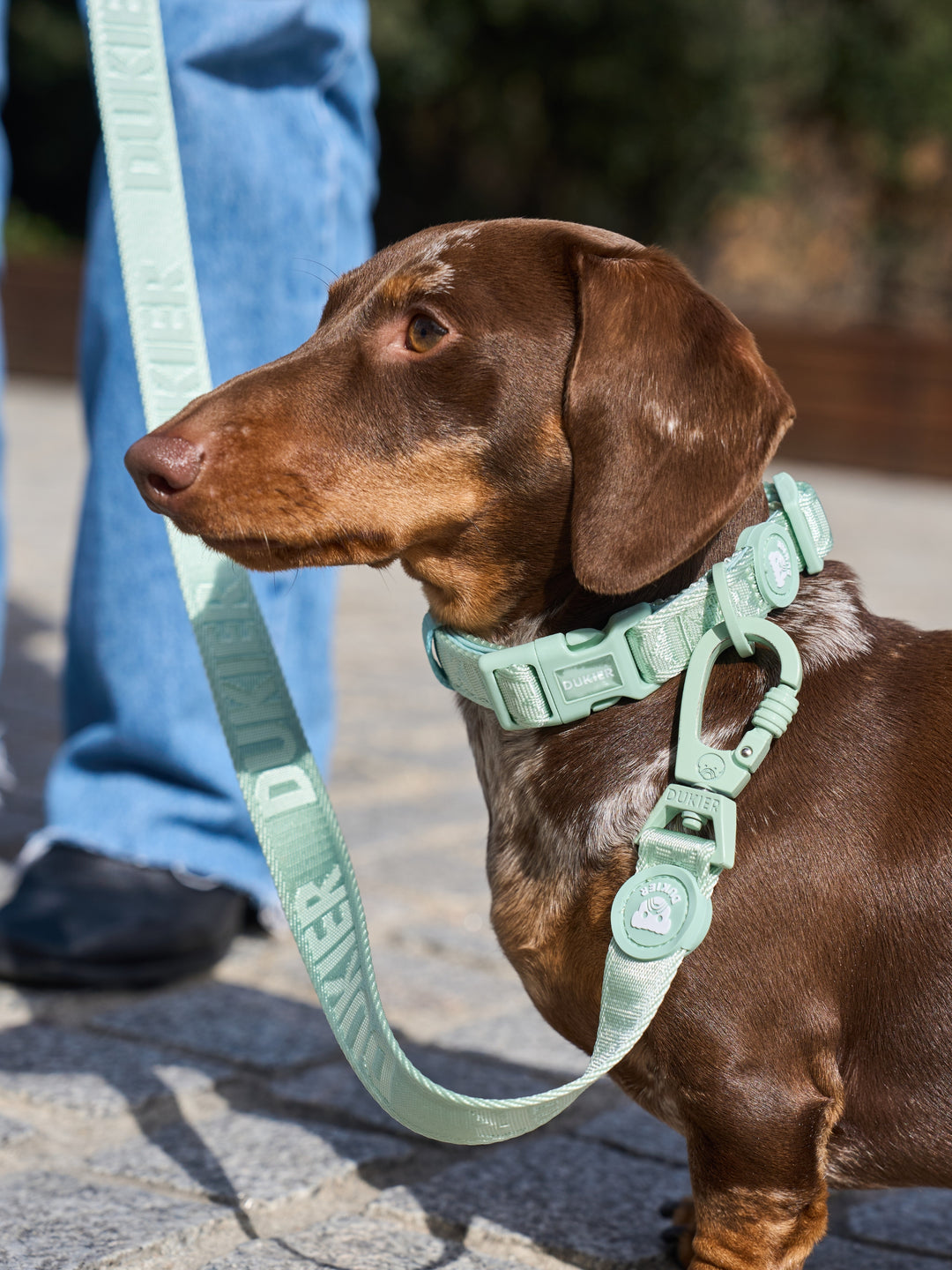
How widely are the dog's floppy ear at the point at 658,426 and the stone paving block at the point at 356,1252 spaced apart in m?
0.90

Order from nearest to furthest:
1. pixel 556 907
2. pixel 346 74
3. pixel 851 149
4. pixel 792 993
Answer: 1. pixel 792 993
2. pixel 556 907
3. pixel 346 74
4. pixel 851 149

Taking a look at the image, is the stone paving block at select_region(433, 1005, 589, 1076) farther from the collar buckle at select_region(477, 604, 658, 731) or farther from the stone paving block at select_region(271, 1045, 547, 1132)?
the collar buckle at select_region(477, 604, 658, 731)

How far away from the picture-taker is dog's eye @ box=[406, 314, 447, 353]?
188 cm

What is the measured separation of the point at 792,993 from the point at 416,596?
6.43 metres

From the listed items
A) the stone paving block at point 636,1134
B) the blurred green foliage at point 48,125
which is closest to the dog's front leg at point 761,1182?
the stone paving block at point 636,1134

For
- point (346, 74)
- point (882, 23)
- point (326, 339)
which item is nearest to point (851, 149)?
point (882, 23)

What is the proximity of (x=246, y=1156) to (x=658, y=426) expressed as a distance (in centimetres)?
125

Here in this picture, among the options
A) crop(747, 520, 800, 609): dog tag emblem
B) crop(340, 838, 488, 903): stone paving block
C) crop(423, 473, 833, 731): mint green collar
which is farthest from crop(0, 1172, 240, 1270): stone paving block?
crop(340, 838, 488, 903): stone paving block

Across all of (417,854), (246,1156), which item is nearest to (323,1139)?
(246,1156)

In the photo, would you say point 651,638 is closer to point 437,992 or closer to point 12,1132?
point 12,1132

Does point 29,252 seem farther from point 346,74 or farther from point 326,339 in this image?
point 326,339

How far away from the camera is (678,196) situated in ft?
64.7

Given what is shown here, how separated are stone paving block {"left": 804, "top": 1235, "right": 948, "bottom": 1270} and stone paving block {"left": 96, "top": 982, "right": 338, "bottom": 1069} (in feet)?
2.99

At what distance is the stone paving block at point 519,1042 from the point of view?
2.58 meters
